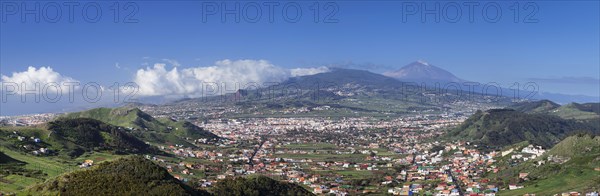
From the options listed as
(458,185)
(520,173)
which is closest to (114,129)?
(458,185)

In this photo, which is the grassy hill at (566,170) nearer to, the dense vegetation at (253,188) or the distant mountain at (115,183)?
the dense vegetation at (253,188)

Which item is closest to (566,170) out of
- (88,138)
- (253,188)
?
(253,188)

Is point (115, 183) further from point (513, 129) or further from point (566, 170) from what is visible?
point (513, 129)

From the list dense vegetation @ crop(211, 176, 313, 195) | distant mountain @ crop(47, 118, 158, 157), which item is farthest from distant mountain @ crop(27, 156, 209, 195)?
distant mountain @ crop(47, 118, 158, 157)

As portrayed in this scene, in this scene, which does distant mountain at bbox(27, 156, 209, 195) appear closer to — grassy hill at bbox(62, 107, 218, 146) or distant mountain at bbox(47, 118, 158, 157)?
distant mountain at bbox(47, 118, 158, 157)

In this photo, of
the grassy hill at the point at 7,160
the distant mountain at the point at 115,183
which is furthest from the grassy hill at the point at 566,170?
the grassy hill at the point at 7,160
